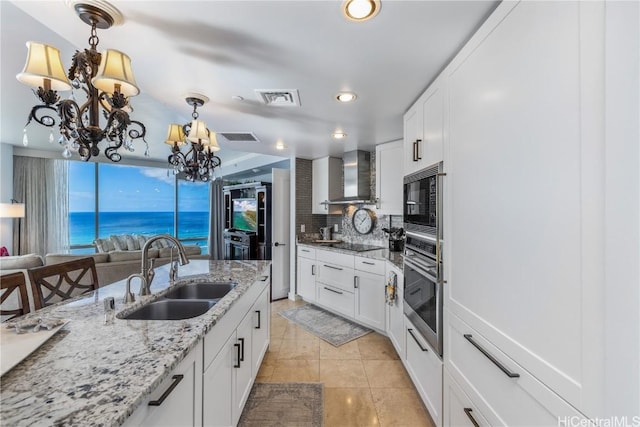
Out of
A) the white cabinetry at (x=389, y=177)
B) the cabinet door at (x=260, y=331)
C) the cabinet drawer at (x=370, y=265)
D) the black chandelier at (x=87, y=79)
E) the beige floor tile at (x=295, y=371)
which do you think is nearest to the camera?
the black chandelier at (x=87, y=79)

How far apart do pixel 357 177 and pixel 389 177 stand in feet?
1.92

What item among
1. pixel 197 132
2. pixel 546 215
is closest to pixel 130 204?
pixel 197 132

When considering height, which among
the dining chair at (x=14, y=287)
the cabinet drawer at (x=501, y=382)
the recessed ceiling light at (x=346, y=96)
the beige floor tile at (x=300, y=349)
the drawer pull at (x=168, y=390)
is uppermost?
the recessed ceiling light at (x=346, y=96)

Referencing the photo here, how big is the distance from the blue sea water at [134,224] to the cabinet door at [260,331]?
580cm

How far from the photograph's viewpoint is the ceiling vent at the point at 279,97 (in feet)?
6.29

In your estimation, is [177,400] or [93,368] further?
[177,400]

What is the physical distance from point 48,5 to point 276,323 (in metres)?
3.25

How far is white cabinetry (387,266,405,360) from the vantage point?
234 cm

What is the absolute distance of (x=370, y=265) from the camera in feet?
9.93

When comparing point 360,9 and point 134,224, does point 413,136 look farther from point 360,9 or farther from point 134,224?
point 134,224

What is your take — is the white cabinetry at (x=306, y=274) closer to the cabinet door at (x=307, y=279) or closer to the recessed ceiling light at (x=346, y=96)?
the cabinet door at (x=307, y=279)

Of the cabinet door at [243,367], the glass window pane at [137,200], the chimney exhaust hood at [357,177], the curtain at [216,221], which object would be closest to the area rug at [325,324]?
the cabinet door at [243,367]

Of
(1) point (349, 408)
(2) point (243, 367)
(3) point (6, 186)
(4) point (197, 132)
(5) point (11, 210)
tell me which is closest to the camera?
(2) point (243, 367)

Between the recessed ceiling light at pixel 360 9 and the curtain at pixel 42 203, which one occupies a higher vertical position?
the recessed ceiling light at pixel 360 9
